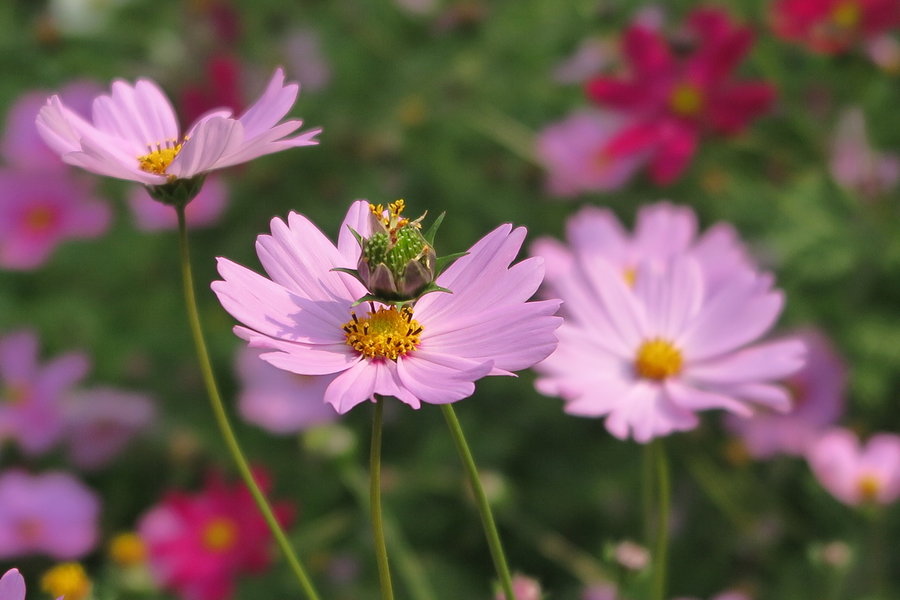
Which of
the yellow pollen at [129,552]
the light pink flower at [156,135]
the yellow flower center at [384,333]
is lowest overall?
the yellow flower center at [384,333]

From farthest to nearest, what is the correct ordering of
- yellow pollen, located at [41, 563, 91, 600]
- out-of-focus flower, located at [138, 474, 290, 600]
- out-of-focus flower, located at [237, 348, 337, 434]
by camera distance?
out-of-focus flower, located at [237, 348, 337, 434], out-of-focus flower, located at [138, 474, 290, 600], yellow pollen, located at [41, 563, 91, 600]

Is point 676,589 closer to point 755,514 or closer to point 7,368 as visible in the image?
point 755,514

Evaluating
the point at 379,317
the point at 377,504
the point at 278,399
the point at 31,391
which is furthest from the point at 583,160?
the point at 377,504

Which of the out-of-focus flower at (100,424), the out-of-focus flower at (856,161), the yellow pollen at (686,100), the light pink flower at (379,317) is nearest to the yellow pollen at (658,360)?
the light pink flower at (379,317)

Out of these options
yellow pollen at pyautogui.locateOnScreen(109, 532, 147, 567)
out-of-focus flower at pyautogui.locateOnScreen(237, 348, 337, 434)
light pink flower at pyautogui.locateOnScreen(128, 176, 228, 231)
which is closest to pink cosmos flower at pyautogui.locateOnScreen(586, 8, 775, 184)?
out-of-focus flower at pyautogui.locateOnScreen(237, 348, 337, 434)

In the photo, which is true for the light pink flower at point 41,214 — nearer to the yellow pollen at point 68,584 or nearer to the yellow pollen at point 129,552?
the yellow pollen at point 129,552

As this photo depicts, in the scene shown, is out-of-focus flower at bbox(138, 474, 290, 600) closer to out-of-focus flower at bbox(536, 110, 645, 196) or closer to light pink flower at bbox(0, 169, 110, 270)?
Result: light pink flower at bbox(0, 169, 110, 270)
